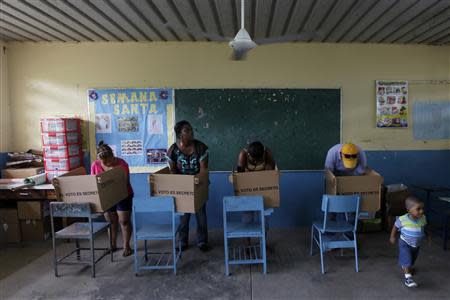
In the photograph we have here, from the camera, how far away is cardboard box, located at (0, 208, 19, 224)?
159 inches

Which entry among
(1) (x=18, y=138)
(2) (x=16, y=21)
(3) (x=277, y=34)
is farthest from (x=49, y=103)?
(3) (x=277, y=34)

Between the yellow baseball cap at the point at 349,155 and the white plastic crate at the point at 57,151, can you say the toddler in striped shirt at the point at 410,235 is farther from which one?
the white plastic crate at the point at 57,151

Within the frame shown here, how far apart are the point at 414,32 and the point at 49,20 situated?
14.9 feet

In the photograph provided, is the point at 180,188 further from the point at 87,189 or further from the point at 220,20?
the point at 220,20

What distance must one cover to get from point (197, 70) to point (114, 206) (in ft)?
7.24

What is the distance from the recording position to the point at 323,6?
311 centimetres

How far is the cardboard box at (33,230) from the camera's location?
13.4 feet

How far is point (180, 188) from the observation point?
3.06 meters

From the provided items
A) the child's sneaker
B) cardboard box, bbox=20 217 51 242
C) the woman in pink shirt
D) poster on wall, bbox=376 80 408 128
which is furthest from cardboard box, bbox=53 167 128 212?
poster on wall, bbox=376 80 408 128

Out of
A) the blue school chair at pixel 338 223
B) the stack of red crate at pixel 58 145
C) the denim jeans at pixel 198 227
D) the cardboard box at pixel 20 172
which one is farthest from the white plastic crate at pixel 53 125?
the blue school chair at pixel 338 223

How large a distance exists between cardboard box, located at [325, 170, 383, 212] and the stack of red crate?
11.4ft

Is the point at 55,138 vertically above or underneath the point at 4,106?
underneath

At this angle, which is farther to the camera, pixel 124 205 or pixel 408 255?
pixel 124 205

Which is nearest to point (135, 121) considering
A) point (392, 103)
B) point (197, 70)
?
point (197, 70)
